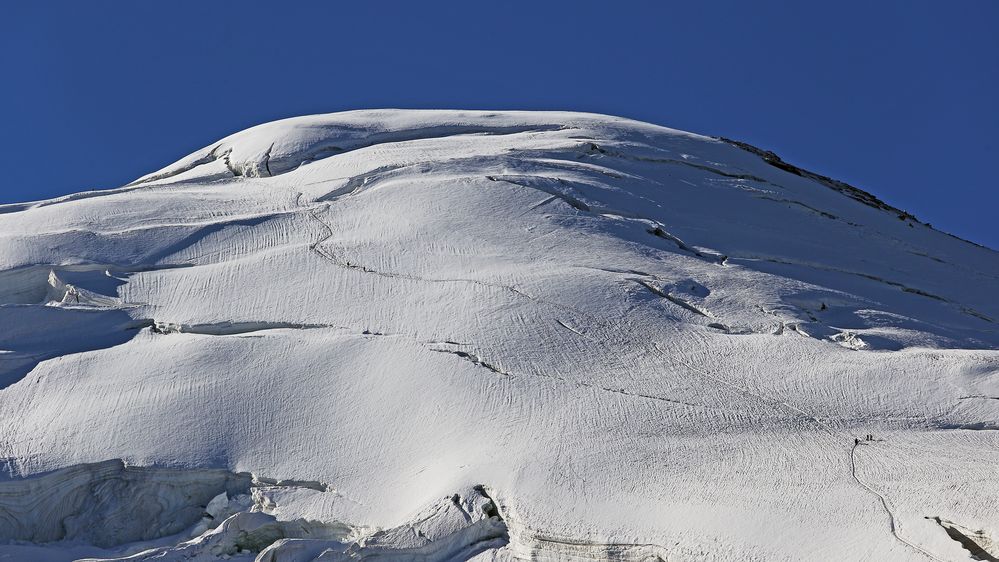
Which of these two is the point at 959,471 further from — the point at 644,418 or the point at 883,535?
the point at 644,418

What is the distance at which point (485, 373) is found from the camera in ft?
17.9

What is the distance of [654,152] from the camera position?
8.81 m

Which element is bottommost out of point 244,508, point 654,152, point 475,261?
point 244,508

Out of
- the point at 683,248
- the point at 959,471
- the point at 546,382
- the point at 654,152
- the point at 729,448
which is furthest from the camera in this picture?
the point at 654,152

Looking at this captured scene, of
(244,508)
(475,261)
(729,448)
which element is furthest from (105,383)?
(729,448)

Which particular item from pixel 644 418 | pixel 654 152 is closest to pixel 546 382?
pixel 644 418

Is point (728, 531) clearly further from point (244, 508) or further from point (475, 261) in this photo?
point (475, 261)

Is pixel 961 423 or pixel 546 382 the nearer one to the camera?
pixel 961 423

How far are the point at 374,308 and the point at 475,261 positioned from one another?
747mm

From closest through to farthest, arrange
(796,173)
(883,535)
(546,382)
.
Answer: (883,535), (546,382), (796,173)

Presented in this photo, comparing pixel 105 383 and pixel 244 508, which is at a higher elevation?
pixel 105 383

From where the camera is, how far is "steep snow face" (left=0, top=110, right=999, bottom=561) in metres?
4.50

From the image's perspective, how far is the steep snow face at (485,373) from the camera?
450 centimetres

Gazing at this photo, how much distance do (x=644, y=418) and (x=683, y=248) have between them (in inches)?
89.2
